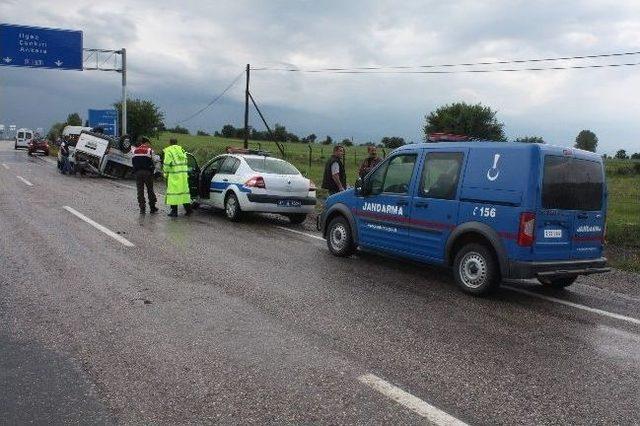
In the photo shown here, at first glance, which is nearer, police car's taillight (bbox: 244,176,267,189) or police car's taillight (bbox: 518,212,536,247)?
police car's taillight (bbox: 518,212,536,247)

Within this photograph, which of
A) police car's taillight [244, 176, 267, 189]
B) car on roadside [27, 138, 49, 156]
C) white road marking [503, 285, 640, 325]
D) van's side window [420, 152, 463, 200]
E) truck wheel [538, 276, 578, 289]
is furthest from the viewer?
car on roadside [27, 138, 49, 156]

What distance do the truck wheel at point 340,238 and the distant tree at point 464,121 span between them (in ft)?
206

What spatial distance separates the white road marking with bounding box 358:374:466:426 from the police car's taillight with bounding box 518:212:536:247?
2934mm

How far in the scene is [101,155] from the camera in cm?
2553

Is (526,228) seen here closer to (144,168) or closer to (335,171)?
(335,171)

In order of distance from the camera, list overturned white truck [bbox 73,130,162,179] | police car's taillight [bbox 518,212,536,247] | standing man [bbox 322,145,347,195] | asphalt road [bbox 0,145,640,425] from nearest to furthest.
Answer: asphalt road [bbox 0,145,640,425], police car's taillight [bbox 518,212,536,247], standing man [bbox 322,145,347,195], overturned white truck [bbox 73,130,162,179]

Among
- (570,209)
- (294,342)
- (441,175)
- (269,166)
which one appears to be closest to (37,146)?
(269,166)

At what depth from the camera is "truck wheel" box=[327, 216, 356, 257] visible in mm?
8711

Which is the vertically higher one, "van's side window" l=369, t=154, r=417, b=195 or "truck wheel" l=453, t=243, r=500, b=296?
"van's side window" l=369, t=154, r=417, b=195

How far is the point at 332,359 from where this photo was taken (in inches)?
174

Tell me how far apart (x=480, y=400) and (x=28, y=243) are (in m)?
7.45

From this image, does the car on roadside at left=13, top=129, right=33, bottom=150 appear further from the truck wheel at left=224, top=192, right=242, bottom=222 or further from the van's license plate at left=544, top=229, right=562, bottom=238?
the van's license plate at left=544, top=229, right=562, bottom=238

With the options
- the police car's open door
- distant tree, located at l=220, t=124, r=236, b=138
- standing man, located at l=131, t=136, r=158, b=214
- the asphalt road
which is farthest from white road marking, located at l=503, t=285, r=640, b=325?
distant tree, located at l=220, t=124, r=236, b=138

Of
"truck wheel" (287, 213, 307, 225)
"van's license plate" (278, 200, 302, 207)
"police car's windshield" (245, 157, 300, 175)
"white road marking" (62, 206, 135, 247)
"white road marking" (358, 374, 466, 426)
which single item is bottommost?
"white road marking" (358, 374, 466, 426)
